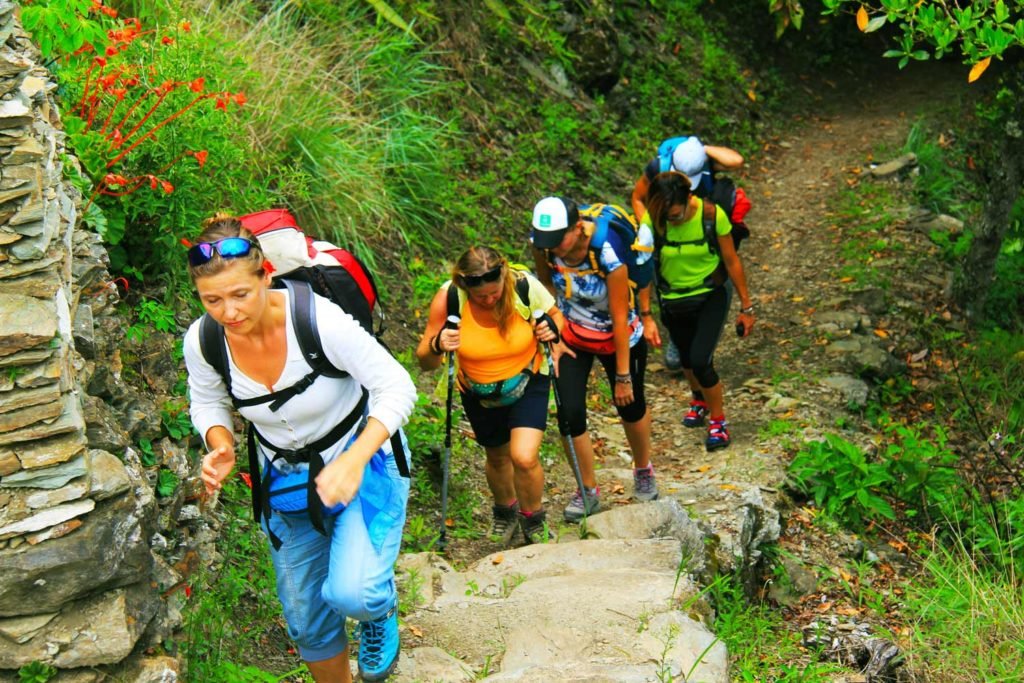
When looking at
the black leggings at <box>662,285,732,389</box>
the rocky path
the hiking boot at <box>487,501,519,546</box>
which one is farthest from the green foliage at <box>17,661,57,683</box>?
the black leggings at <box>662,285,732,389</box>

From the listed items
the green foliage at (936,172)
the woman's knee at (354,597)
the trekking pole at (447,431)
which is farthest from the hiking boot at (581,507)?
the green foliage at (936,172)

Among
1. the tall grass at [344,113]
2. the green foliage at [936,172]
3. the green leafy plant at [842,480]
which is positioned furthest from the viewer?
the green foliage at [936,172]

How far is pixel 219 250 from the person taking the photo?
3.11 meters

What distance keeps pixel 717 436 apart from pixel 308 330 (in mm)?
5150

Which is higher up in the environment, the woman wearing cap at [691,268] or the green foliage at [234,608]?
the woman wearing cap at [691,268]

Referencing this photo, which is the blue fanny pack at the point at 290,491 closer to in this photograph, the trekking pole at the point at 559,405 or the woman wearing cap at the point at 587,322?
the trekking pole at the point at 559,405

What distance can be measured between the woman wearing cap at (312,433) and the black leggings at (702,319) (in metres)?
3.92

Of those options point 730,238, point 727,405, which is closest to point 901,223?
point 727,405

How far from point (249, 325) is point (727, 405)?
20.5 feet

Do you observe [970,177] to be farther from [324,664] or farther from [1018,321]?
[324,664]

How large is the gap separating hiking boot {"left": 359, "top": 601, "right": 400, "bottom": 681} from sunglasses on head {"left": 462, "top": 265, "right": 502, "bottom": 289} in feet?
5.75

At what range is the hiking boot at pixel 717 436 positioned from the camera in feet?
25.5

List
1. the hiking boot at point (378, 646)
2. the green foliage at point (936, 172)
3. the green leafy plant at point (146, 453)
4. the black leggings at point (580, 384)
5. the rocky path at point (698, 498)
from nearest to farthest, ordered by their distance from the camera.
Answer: the hiking boot at point (378, 646) < the rocky path at point (698, 498) < the green leafy plant at point (146, 453) < the black leggings at point (580, 384) < the green foliage at point (936, 172)

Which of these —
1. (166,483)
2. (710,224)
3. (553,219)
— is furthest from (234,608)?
(710,224)
